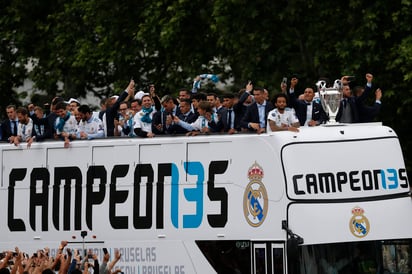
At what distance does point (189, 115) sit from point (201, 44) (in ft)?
53.5

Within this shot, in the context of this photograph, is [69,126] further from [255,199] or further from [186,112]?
[255,199]

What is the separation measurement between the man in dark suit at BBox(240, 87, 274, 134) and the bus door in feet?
6.18

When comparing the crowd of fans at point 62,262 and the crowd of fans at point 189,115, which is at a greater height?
the crowd of fans at point 189,115

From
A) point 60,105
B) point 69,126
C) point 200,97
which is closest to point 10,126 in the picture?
point 60,105

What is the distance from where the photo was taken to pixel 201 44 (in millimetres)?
40219

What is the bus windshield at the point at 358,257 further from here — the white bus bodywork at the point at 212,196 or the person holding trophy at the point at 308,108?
the person holding trophy at the point at 308,108

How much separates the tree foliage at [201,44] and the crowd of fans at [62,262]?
11.6m

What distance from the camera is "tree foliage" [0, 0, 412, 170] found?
114 feet

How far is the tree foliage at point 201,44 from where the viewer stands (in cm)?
3472

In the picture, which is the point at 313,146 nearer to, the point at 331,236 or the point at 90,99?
the point at 331,236

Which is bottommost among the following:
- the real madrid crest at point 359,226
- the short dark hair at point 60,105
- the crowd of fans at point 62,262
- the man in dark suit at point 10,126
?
the crowd of fans at point 62,262

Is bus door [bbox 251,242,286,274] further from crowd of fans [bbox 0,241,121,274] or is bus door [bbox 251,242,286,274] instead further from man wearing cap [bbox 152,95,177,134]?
man wearing cap [bbox 152,95,177,134]

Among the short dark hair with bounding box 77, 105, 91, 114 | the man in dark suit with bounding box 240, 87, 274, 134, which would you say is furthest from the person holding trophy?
the short dark hair with bounding box 77, 105, 91, 114

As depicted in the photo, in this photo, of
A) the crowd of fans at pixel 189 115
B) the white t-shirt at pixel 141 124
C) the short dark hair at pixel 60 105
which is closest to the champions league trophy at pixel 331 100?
the crowd of fans at pixel 189 115
